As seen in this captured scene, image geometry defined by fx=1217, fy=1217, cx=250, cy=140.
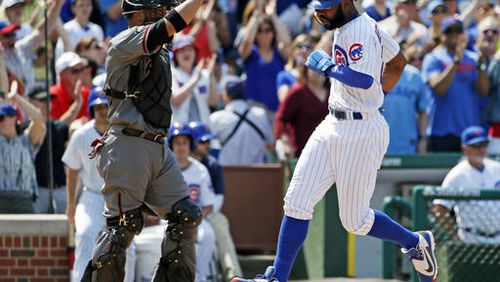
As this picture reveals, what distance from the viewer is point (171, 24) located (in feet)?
23.0

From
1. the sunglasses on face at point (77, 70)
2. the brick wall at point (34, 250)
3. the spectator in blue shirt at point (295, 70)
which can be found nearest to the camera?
the brick wall at point (34, 250)

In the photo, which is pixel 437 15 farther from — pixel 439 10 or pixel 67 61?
pixel 67 61

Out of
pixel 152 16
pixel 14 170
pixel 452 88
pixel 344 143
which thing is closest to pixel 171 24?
pixel 152 16

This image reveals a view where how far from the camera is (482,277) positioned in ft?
31.4

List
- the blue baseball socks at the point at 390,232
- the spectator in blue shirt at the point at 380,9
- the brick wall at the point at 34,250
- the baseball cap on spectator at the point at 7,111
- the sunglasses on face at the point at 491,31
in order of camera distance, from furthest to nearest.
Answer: the spectator in blue shirt at the point at 380,9 → the sunglasses on face at the point at 491,31 → the baseball cap on spectator at the point at 7,111 → the brick wall at the point at 34,250 → the blue baseball socks at the point at 390,232

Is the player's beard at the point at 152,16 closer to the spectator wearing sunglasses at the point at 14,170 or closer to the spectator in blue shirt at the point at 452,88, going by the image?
the spectator wearing sunglasses at the point at 14,170

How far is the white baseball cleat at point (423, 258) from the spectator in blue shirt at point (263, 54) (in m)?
5.76

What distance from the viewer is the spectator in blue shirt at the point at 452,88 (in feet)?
40.7

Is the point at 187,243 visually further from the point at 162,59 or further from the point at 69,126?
the point at 69,126

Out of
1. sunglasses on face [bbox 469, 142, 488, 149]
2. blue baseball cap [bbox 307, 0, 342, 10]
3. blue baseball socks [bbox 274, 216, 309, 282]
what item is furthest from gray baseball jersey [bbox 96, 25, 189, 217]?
sunglasses on face [bbox 469, 142, 488, 149]

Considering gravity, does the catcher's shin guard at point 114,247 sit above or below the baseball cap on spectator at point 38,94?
below

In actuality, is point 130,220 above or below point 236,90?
below

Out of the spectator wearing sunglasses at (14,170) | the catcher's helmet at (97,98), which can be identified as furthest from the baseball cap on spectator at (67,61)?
the catcher's helmet at (97,98)

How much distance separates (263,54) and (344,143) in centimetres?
639
